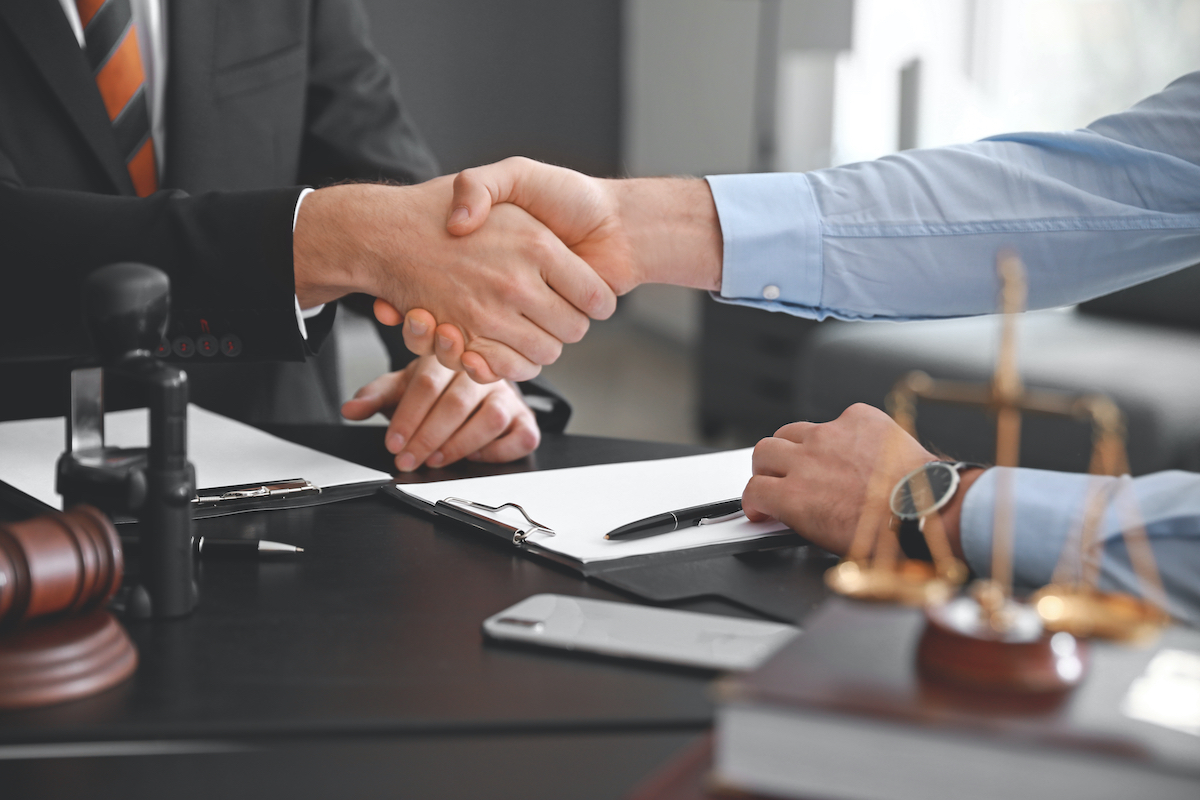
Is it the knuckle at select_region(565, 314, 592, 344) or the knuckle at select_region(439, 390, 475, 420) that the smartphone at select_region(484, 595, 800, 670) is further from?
the knuckle at select_region(565, 314, 592, 344)

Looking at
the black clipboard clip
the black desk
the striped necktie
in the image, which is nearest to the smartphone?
the black desk

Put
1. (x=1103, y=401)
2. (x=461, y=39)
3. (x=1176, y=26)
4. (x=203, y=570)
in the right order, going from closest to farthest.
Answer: (x=1103, y=401)
(x=203, y=570)
(x=1176, y=26)
(x=461, y=39)

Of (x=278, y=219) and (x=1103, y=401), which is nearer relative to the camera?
(x=1103, y=401)

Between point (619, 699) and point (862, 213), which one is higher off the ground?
point (862, 213)

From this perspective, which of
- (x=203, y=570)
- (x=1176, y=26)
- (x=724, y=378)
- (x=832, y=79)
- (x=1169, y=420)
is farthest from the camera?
(x=832, y=79)

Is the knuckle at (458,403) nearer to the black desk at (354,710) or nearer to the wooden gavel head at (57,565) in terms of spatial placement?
the black desk at (354,710)

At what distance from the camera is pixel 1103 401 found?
1.34ft

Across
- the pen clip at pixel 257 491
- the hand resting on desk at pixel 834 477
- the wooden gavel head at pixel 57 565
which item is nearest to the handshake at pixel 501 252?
the pen clip at pixel 257 491

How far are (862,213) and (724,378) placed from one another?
10.3ft

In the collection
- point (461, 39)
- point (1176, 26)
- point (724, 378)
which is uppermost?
point (461, 39)

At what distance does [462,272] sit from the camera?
127 centimetres

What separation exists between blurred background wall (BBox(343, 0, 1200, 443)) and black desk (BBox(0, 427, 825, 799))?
3370mm

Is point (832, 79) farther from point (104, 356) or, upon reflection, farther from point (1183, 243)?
point (104, 356)

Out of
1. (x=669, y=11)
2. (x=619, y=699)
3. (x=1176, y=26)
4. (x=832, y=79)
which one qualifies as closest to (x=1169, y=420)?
(x=1176, y=26)
